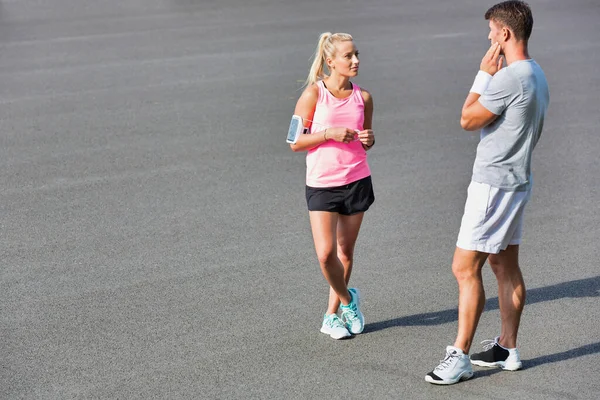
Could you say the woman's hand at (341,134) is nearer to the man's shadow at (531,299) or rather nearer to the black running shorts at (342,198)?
the black running shorts at (342,198)

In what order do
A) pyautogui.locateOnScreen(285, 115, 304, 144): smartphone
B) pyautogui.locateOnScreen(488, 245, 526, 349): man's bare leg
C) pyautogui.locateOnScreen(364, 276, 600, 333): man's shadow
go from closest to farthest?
pyautogui.locateOnScreen(488, 245, 526, 349): man's bare leg < pyautogui.locateOnScreen(285, 115, 304, 144): smartphone < pyautogui.locateOnScreen(364, 276, 600, 333): man's shadow

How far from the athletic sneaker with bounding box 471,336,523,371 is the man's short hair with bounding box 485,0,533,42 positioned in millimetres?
1921

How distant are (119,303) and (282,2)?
16492mm

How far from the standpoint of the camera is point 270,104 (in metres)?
12.6

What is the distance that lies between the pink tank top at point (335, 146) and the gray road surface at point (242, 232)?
111 centimetres

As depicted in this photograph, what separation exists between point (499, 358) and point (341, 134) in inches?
68.1

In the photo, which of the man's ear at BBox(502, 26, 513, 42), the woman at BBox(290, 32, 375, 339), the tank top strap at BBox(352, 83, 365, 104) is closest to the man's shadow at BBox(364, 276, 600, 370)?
the woman at BBox(290, 32, 375, 339)

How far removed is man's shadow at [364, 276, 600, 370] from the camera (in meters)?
5.86

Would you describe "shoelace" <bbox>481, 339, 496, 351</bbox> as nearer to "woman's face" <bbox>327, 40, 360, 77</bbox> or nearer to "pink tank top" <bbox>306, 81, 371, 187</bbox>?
"pink tank top" <bbox>306, 81, 371, 187</bbox>

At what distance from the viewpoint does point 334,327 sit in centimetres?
622

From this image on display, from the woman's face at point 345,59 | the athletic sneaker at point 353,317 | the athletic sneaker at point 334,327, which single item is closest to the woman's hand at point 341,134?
the woman's face at point 345,59

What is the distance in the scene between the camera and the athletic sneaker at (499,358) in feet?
18.6

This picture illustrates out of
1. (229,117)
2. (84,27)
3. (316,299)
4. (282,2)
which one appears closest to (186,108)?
(229,117)

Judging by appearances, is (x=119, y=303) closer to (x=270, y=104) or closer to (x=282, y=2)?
(x=270, y=104)
